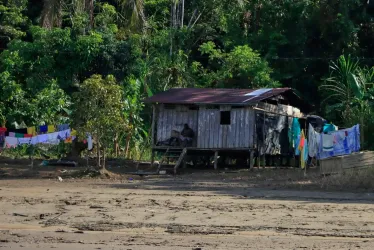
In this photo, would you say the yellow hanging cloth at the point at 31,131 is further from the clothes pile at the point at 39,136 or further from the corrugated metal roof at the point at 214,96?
the corrugated metal roof at the point at 214,96

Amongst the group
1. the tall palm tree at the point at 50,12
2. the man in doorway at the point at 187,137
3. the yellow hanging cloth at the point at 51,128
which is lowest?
the man in doorway at the point at 187,137

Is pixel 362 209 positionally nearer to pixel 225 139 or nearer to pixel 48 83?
pixel 225 139

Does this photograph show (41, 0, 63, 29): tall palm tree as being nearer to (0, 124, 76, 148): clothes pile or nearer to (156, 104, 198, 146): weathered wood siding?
(0, 124, 76, 148): clothes pile

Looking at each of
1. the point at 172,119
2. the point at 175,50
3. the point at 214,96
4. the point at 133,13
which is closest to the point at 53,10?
the point at 133,13

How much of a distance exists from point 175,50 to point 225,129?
10.1 metres

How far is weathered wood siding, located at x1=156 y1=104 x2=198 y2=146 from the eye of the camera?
2425 centimetres

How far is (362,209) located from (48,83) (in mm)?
15726

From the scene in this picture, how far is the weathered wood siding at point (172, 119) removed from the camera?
24.2 m

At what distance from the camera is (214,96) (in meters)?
24.2

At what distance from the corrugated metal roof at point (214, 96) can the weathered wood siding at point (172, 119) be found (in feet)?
1.35

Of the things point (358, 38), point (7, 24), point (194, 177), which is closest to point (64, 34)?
point (7, 24)

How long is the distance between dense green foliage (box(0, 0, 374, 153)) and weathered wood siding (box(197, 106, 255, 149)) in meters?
2.50

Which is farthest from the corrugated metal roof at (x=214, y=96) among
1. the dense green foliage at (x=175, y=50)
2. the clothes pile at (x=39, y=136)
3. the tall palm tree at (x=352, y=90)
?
the clothes pile at (x=39, y=136)

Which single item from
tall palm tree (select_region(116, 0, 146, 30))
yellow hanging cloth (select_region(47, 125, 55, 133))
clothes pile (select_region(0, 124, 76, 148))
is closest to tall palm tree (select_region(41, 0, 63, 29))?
tall palm tree (select_region(116, 0, 146, 30))
